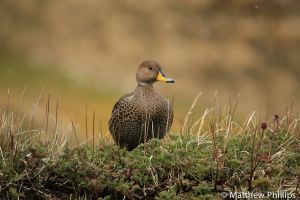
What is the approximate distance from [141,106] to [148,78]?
0.42 meters

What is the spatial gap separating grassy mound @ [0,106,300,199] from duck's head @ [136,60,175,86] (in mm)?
1210

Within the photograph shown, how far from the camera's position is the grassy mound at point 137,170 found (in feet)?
18.0

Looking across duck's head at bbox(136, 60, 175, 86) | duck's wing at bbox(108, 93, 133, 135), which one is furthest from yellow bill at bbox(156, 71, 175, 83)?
duck's wing at bbox(108, 93, 133, 135)

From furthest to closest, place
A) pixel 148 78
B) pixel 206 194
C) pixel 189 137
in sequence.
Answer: pixel 148 78 → pixel 189 137 → pixel 206 194

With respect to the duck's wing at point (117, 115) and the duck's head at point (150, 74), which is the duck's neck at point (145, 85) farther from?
the duck's wing at point (117, 115)

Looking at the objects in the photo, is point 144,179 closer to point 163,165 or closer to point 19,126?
point 163,165

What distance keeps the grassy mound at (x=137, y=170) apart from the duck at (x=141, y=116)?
0.71 meters

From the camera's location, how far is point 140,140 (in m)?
6.84

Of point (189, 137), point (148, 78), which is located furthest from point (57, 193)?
point (148, 78)

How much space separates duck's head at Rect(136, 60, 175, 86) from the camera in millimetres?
7160

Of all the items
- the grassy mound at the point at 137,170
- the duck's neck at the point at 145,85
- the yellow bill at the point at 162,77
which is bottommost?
the grassy mound at the point at 137,170

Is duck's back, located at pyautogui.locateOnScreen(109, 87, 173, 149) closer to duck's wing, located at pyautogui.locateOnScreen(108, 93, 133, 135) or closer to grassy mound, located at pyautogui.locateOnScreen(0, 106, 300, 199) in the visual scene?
duck's wing, located at pyautogui.locateOnScreen(108, 93, 133, 135)

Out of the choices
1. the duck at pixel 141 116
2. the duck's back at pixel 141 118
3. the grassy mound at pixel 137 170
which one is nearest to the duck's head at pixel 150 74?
the duck at pixel 141 116

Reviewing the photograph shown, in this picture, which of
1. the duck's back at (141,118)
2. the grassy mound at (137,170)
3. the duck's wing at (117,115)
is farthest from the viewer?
the duck's wing at (117,115)
